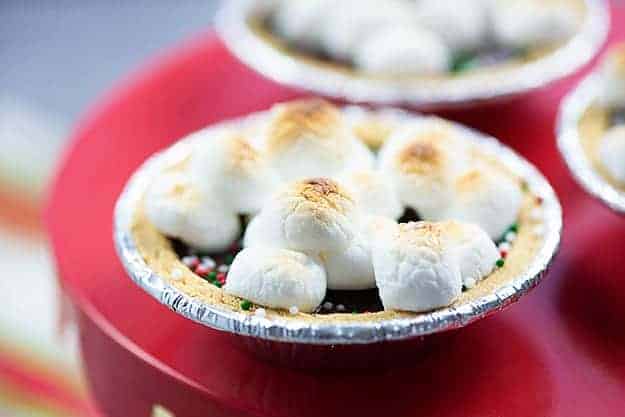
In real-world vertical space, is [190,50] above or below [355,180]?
below

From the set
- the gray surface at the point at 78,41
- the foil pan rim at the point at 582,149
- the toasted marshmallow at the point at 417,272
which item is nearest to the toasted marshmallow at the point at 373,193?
the toasted marshmallow at the point at 417,272

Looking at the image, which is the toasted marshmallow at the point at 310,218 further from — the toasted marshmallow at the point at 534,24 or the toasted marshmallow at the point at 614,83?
the toasted marshmallow at the point at 534,24

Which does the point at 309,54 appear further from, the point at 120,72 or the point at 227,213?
the point at 120,72

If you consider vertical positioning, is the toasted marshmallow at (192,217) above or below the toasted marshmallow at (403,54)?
above

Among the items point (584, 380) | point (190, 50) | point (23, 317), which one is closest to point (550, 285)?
point (584, 380)

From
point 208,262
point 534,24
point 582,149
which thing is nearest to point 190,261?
point 208,262

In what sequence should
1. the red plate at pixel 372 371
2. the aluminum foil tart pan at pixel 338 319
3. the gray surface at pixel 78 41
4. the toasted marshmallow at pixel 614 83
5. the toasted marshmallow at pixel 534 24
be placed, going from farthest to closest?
the gray surface at pixel 78 41 < the toasted marshmallow at pixel 534 24 < the toasted marshmallow at pixel 614 83 < the red plate at pixel 372 371 < the aluminum foil tart pan at pixel 338 319
